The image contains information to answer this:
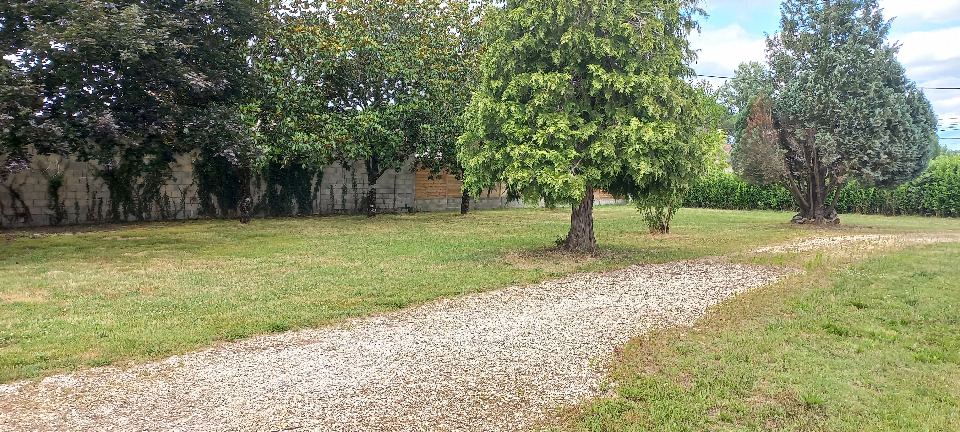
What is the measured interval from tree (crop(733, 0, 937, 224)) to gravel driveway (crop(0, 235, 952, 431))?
11.4 metres

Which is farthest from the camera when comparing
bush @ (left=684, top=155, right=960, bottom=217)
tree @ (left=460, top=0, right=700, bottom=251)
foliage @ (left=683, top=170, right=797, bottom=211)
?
foliage @ (left=683, top=170, right=797, bottom=211)

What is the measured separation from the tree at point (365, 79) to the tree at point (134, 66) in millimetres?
2051

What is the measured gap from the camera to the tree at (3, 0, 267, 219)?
9406mm

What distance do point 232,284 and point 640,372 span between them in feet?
17.8

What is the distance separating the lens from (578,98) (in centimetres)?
966

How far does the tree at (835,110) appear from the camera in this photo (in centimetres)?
1491

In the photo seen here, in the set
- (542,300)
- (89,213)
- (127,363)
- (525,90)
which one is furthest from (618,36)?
(89,213)

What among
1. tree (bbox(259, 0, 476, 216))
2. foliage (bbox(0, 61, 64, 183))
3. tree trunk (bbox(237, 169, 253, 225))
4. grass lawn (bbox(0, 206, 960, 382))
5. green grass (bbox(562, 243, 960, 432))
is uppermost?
tree (bbox(259, 0, 476, 216))

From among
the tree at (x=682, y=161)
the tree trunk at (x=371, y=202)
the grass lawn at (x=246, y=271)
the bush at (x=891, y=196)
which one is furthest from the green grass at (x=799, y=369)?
the tree trunk at (x=371, y=202)

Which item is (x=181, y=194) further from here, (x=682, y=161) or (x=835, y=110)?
(x=835, y=110)

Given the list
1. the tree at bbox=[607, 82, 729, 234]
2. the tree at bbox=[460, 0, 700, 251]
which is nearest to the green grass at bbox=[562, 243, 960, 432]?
the tree at bbox=[607, 82, 729, 234]

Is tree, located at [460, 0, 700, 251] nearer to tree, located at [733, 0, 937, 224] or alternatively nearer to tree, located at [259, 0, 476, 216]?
tree, located at [259, 0, 476, 216]

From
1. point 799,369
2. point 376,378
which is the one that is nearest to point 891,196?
point 799,369

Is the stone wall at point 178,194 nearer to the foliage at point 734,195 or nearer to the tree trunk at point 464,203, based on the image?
the tree trunk at point 464,203
